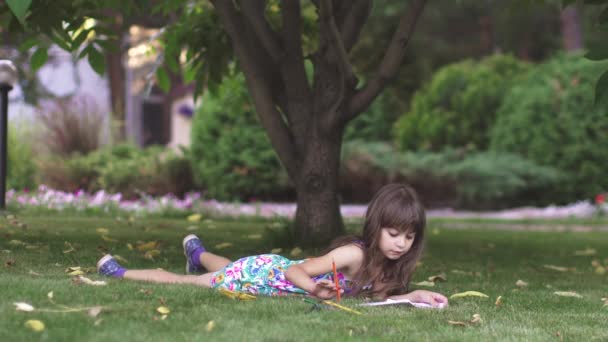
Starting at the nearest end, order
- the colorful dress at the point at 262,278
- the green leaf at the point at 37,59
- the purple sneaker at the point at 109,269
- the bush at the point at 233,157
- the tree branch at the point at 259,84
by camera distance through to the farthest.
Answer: the colorful dress at the point at 262,278 < the purple sneaker at the point at 109,269 < the green leaf at the point at 37,59 < the tree branch at the point at 259,84 < the bush at the point at 233,157

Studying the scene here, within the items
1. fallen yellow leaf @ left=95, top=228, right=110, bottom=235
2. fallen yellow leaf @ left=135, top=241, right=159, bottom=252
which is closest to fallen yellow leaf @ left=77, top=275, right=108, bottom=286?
fallen yellow leaf @ left=135, top=241, right=159, bottom=252

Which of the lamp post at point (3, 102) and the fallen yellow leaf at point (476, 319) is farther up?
the lamp post at point (3, 102)

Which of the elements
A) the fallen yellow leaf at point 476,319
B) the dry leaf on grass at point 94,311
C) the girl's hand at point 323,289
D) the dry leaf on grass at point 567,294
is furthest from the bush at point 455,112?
the dry leaf on grass at point 94,311

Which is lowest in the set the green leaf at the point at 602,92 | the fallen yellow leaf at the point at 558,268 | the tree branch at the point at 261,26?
the fallen yellow leaf at the point at 558,268

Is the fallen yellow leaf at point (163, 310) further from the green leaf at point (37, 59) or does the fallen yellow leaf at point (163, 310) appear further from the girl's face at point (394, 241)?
the green leaf at point (37, 59)

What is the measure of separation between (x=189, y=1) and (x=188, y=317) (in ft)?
16.4

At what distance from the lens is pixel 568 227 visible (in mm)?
11391

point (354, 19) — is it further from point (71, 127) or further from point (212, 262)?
point (71, 127)

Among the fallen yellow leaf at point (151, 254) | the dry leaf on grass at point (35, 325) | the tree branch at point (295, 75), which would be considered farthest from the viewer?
the tree branch at point (295, 75)

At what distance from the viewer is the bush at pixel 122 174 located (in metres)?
13.5

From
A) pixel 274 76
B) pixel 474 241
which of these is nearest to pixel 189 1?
pixel 274 76

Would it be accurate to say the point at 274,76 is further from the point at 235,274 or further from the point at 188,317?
the point at 188,317

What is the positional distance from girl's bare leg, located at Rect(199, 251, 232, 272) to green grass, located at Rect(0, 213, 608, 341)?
484 millimetres

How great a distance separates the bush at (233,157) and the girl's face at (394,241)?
896 centimetres
